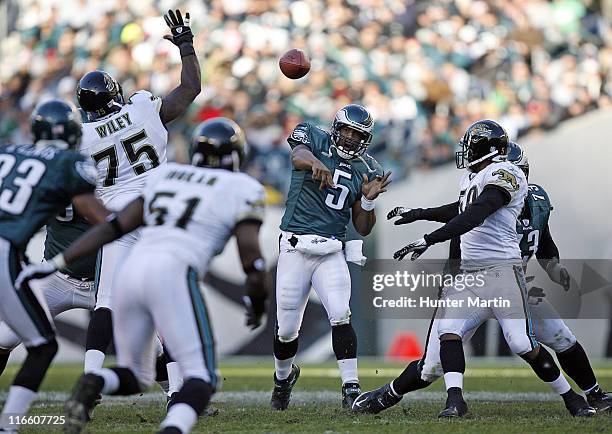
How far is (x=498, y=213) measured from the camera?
6.78 m

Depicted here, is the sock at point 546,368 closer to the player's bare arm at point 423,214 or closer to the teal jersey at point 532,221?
the teal jersey at point 532,221

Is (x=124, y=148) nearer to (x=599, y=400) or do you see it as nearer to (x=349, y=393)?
(x=349, y=393)

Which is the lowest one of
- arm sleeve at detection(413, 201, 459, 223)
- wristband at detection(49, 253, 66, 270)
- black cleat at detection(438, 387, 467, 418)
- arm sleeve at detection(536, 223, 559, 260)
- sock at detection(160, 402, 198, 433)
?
black cleat at detection(438, 387, 467, 418)

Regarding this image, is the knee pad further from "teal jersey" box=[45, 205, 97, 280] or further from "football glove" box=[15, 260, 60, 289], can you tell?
"teal jersey" box=[45, 205, 97, 280]

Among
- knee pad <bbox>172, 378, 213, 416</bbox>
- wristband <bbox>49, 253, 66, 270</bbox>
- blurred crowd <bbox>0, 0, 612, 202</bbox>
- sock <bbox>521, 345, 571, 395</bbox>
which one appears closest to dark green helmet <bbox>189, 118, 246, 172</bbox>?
wristband <bbox>49, 253, 66, 270</bbox>

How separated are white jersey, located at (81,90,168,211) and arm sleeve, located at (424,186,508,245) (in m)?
2.02

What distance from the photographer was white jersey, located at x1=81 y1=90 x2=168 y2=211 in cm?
711

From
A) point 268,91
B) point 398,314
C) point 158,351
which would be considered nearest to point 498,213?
point 158,351

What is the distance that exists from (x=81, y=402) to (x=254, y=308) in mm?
871

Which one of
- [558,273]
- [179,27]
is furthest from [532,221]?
[179,27]

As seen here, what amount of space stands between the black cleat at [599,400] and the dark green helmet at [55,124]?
3845mm

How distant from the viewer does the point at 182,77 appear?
748 centimetres

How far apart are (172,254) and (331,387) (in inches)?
183

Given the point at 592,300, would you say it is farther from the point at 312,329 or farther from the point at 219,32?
the point at 219,32
